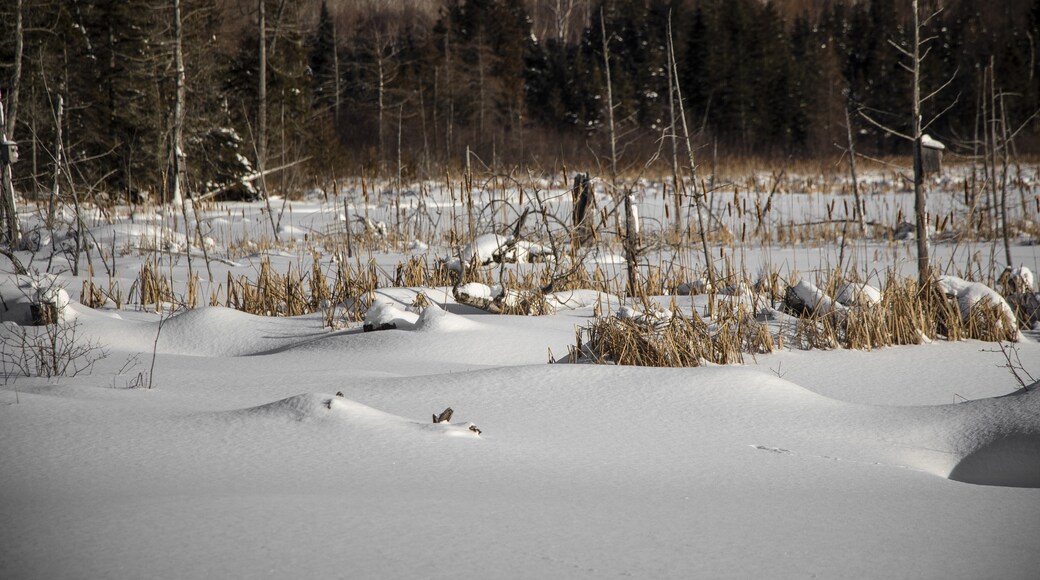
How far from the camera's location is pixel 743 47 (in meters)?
33.0

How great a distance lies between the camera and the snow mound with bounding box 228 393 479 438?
1960 millimetres

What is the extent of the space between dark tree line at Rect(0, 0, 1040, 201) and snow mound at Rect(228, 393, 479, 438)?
46.4ft

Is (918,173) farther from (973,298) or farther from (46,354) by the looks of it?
(46,354)

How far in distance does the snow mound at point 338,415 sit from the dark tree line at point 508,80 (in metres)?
14.1

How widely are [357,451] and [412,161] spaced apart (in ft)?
58.9

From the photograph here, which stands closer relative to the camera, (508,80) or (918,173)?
(918,173)

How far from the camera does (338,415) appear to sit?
1980 millimetres

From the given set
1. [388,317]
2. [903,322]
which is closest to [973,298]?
[903,322]

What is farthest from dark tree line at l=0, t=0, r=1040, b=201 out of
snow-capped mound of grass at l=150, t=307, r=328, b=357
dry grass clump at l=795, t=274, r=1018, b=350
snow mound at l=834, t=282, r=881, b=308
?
dry grass clump at l=795, t=274, r=1018, b=350

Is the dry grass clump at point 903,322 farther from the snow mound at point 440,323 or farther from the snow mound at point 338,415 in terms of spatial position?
the snow mound at point 338,415

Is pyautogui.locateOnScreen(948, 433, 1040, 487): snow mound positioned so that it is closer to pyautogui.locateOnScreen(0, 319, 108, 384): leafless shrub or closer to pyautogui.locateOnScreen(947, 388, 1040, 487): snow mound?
pyautogui.locateOnScreen(947, 388, 1040, 487): snow mound

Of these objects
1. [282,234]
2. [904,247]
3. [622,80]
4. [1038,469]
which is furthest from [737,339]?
[622,80]

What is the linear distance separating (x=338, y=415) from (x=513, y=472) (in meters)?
0.51

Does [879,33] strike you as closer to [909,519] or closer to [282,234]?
[282,234]
